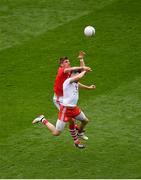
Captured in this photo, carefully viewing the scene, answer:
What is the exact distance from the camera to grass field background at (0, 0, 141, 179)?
15.2 meters

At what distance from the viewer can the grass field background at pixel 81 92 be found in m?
15.2

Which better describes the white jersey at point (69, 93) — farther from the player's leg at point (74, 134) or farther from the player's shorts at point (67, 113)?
the player's leg at point (74, 134)

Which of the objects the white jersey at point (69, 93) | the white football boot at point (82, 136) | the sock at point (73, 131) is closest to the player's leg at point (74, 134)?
the sock at point (73, 131)

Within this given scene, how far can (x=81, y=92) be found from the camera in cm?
1962

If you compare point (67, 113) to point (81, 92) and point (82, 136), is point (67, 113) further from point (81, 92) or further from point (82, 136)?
point (81, 92)

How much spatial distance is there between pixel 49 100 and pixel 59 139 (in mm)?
2758

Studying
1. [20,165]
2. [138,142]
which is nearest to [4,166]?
[20,165]


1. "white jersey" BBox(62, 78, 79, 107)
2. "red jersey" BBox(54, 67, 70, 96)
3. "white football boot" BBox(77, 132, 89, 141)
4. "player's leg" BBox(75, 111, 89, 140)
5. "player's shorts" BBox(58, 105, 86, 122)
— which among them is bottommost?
"white football boot" BBox(77, 132, 89, 141)

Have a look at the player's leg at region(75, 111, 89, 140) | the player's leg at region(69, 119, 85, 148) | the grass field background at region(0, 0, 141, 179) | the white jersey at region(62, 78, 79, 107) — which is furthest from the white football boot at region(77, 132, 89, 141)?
the white jersey at region(62, 78, 79, 107)

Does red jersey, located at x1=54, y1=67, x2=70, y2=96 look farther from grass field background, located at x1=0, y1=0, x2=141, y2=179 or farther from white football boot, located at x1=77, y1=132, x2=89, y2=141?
grass field background, located at x1=0, y1=0, x2=141, y2=179

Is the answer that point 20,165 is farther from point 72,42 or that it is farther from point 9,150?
point 72,42

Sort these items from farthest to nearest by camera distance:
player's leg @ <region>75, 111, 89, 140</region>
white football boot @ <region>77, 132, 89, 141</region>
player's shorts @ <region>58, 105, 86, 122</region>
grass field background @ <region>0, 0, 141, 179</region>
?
white football boot @ <region>77, 132, 89, 141</region>, player's leg @ <region>75, 111, 89, 140</region>, player's shorts @ <region>58, 105, 86, 122</region>, grass field background @ <region>0, 0, 141, 179</region>

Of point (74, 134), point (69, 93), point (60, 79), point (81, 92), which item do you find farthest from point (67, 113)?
point (81, 92)

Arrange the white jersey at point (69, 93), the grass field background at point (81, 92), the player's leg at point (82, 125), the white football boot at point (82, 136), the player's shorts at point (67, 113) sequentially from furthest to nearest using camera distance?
the white football boot at point (82, 136), the player's leg at point (82, 125), the player's shorts at point (67, 113), the white jersey at point (69, 93), the grass field background at point (81, 92)
